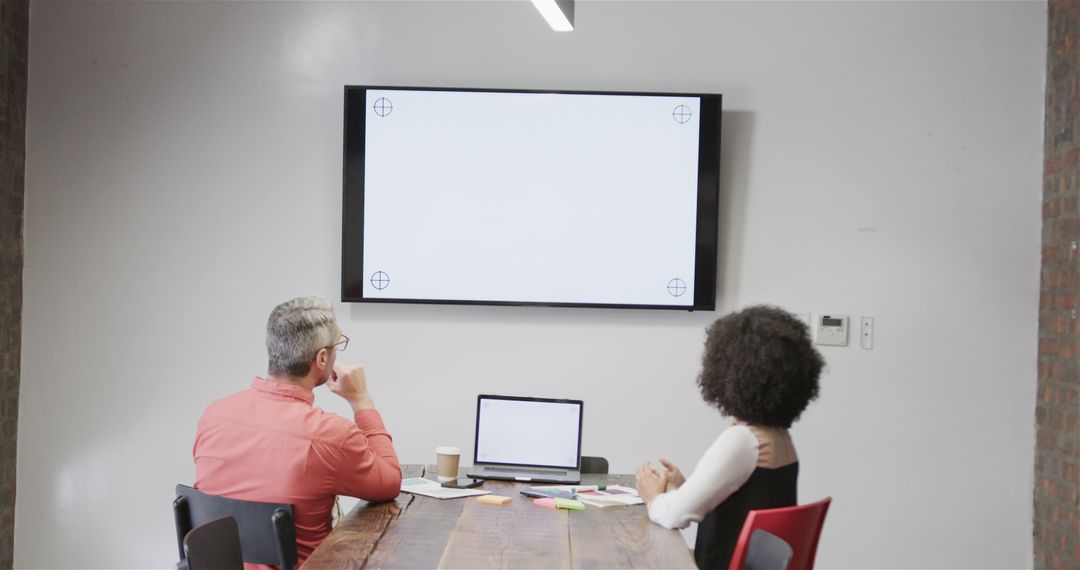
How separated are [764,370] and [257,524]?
3.88 feet

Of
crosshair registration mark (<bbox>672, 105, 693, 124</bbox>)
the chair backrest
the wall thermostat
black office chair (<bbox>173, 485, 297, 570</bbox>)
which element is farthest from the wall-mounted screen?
the chair backrest

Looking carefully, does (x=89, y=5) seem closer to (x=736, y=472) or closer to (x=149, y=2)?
(x=149, y=2)

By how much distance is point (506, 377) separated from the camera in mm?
3924

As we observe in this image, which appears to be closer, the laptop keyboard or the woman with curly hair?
the woman with curly hair

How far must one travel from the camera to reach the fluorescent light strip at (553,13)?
288 cm

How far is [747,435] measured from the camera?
220 centimetres

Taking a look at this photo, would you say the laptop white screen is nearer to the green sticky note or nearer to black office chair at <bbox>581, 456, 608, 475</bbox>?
black office chair at <bbox>581, 456, 608, 475</bbox>

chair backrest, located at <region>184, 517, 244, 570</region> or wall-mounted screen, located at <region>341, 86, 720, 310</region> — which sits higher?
wall-mounted screen, located at <region>341, 86, 720, 310</region>

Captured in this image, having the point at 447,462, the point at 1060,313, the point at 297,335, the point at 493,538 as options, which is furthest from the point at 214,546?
the point at 1060,313

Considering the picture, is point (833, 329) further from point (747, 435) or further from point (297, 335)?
point (297, 335)

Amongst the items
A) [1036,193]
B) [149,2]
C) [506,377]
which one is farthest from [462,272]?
[1036,193]

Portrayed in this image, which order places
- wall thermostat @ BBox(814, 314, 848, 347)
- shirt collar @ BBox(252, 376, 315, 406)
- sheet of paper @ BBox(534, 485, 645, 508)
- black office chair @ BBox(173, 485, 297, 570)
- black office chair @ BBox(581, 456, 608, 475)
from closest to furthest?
black office chair @ BBox(173, 485, 297, 570) → shirt collar @ BBox(252, 376, 315, 406) → sheet of paper @ BBox(534, 485, 645, 508) → black office chair @ BBox(581, 456, 608, 475) → wall thermostat @ BBox(814, 314, 848, 347)

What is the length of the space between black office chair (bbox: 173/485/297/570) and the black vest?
950 mm

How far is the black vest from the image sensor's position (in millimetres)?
2203
